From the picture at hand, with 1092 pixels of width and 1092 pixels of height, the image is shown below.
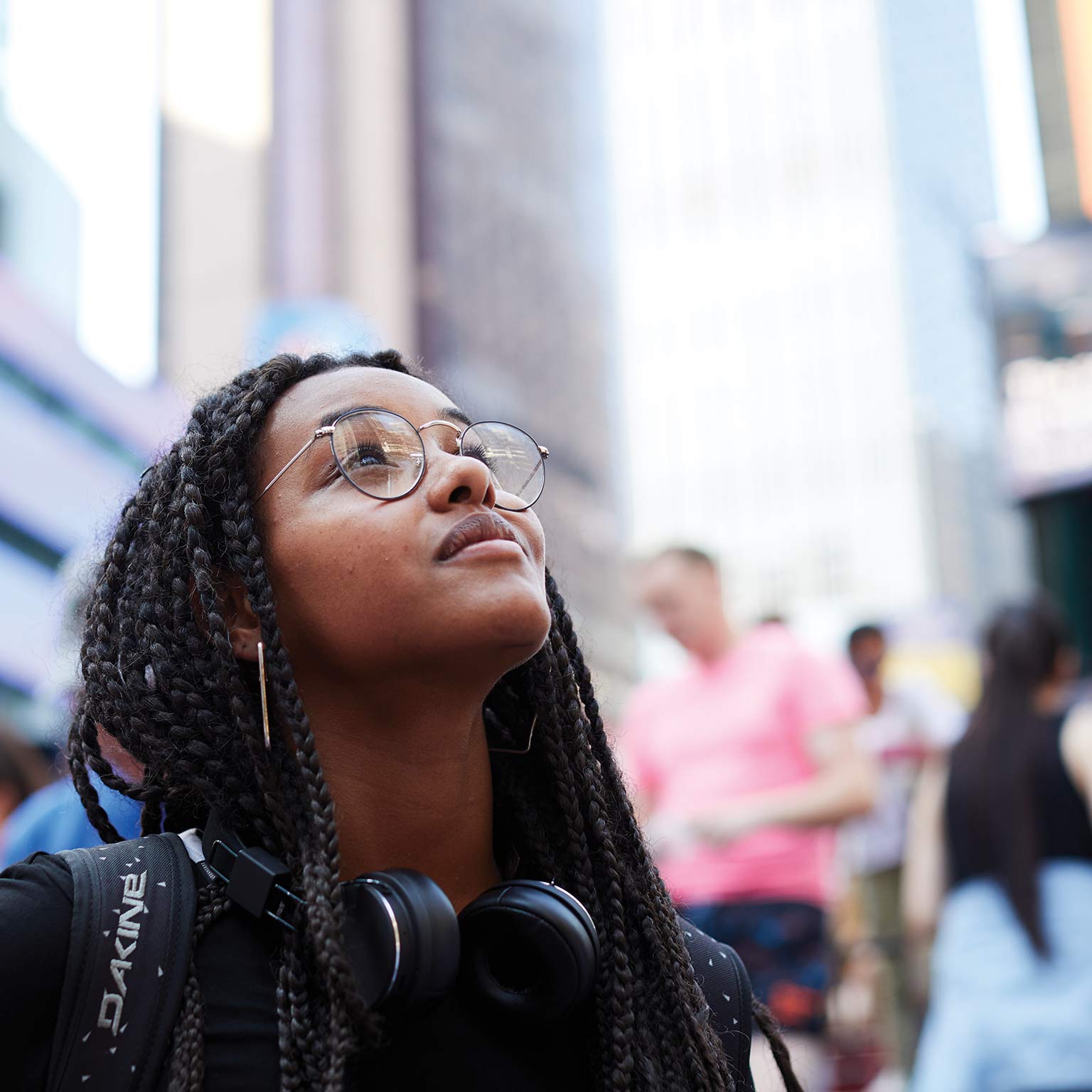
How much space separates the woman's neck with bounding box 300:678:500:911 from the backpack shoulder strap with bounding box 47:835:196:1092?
0.28 m

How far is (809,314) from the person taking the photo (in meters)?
82.5

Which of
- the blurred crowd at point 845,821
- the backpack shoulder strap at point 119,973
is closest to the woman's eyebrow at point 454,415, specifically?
the backpack shoulder strap at point 119,973

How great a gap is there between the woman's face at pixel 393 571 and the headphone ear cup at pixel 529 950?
11.3 inches

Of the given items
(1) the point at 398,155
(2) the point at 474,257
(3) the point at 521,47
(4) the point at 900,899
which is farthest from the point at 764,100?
(4) the point at 900,899

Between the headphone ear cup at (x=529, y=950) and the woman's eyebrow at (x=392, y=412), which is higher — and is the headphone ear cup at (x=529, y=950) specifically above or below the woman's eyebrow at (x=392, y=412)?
below

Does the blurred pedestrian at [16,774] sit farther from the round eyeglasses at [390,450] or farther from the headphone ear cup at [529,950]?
the headphone ear cup at [529,950]

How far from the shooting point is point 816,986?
167 inches

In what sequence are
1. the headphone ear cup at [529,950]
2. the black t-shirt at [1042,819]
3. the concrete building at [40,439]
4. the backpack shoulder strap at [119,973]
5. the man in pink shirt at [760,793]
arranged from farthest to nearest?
the concrete building at [40,439] < the man in pink shirt at [760,793] < the black t-shirt at [1042,819] < the headphone ear cup at [529,950] < the backpack shoulder strap at [119,973]

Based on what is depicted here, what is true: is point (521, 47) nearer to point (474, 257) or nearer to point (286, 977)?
point (474, 257)

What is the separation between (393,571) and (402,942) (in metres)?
0.45

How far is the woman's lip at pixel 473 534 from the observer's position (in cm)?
162

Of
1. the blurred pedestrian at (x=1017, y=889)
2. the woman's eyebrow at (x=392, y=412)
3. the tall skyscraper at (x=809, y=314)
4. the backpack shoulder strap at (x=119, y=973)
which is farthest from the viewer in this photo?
the tall skyscraper at (x=809, y=314)

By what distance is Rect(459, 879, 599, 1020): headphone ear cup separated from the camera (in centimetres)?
150

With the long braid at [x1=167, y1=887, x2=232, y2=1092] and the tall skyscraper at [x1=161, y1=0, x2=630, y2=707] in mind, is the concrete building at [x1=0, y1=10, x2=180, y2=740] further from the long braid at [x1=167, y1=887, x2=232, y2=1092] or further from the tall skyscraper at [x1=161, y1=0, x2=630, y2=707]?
the long braid at [x1=167, y1=887, x2=232, y2=1092]
